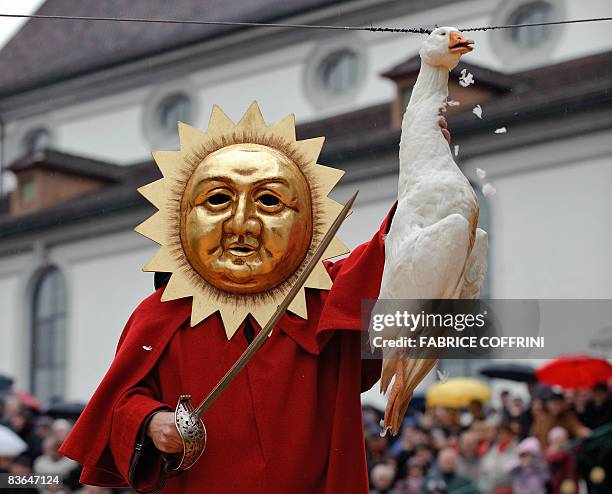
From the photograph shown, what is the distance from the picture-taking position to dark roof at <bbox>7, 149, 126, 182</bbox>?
76.1 feet

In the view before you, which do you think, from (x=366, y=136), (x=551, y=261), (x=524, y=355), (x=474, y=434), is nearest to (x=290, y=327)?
(x=524, y=355)

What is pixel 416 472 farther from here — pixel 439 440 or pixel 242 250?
pixel 242 250

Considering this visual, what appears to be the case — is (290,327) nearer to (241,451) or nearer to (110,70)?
(241,451)

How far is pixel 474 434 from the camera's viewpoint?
9.13m

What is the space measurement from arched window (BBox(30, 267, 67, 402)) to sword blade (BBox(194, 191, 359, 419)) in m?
18.9

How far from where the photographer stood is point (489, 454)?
8.79m

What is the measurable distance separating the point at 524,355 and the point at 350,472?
22.8 inches

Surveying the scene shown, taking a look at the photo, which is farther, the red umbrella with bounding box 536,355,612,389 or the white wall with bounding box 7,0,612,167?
the white wall with bounding box 7,0,612,167

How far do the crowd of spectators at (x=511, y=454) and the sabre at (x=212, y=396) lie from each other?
4.42 m

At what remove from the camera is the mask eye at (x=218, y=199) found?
4.37 meters

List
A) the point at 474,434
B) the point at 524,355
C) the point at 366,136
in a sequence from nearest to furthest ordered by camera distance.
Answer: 1. the point at 524,355
2. the point at 474,434
3. the point at 366,136

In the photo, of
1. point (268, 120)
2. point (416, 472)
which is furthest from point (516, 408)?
point (268, 120)

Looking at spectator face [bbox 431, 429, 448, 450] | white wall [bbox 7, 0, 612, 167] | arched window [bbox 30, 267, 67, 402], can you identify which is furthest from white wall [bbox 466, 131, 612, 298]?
arched window [bbox 30, 267, 67, 402]

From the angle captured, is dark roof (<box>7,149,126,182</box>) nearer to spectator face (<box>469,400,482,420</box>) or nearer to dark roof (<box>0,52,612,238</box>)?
dark roof (<box>0,52,612,238</box>)
